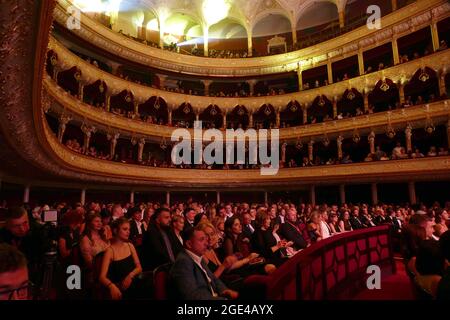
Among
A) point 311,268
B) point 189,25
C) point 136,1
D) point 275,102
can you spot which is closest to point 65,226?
point 311,268

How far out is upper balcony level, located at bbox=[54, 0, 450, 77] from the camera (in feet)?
47.0

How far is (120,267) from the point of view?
3.03 metres

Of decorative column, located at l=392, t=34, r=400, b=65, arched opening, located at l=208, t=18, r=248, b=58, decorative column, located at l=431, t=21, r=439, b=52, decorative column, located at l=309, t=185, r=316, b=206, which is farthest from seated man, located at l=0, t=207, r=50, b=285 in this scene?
arched opening, located at l=208, t=18, r=248, b=58

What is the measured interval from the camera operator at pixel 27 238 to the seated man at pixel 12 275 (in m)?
1.72

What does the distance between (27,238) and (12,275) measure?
2258 mm

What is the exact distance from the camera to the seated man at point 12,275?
139 cm

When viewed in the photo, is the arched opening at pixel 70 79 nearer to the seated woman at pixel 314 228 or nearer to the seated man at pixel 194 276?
the seated woman at pixel 314 228

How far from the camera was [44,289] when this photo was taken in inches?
137

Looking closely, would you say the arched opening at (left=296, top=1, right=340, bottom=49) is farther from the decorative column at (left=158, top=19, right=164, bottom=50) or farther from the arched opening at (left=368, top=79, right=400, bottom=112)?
the decorative column at (left=158, top=19, right=164, bottom=50)

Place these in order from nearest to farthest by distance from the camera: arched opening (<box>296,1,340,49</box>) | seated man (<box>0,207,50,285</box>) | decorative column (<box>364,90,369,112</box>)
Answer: seated man (<box>0,207,50,285</box>), decorative column (<box>364,90,369,112</box>), arched opening (<box>296,1,340,49</box>)

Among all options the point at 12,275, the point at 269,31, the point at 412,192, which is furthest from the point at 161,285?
the point at 269,31

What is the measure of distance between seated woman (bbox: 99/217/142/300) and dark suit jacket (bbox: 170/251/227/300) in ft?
2.23
